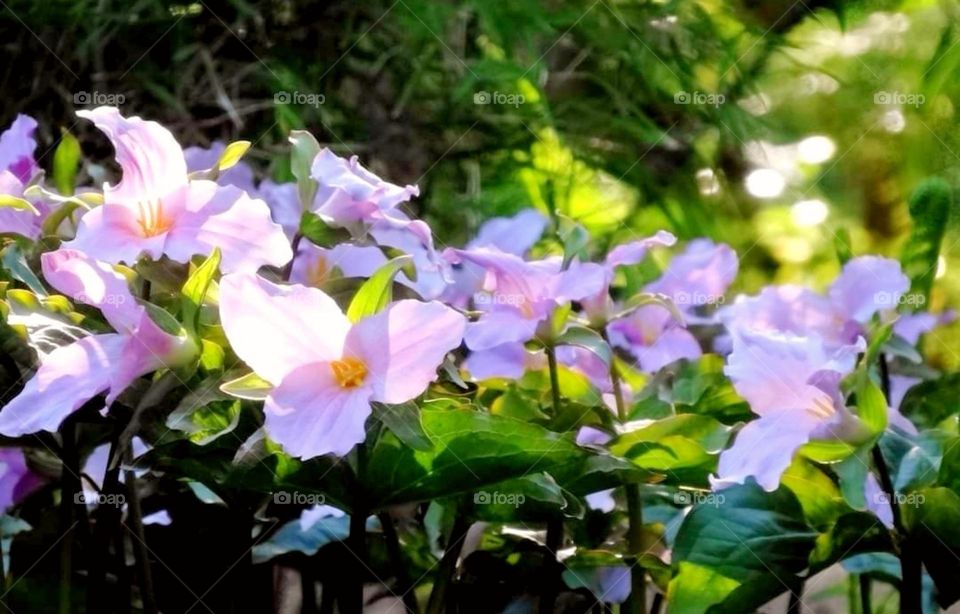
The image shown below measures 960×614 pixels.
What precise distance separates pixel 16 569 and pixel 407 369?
1.08 ft

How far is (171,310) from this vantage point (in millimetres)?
472

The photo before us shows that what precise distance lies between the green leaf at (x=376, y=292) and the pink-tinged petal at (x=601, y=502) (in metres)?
0.20

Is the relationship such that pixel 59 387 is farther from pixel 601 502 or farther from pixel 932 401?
pixel 932 401

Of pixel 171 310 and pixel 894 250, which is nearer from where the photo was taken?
pixel 171 310

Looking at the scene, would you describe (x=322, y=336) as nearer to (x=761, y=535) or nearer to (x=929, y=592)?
(x=761, y=535)

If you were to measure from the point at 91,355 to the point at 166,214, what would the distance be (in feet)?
0.26

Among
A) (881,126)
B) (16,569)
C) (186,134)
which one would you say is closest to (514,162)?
(186,134)

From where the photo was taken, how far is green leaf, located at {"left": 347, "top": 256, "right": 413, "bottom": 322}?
431 mm

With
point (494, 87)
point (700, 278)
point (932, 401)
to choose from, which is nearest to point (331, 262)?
point (700, 278)

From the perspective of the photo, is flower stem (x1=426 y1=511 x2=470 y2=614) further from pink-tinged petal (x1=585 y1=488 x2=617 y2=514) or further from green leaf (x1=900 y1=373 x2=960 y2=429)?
green leaf (x1=900 y1=373 x2=960 y2=429)

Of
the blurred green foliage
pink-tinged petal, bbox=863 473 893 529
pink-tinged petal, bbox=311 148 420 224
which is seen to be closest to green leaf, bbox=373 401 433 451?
pink-tinged petal, bbox=311 148 420 224

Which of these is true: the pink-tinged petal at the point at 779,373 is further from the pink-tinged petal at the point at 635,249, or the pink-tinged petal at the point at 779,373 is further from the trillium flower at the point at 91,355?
the trillium flower at the point at 91,355

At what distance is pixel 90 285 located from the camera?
0.45 metres

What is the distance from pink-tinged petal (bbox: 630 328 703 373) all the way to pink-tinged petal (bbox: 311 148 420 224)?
245 mm
